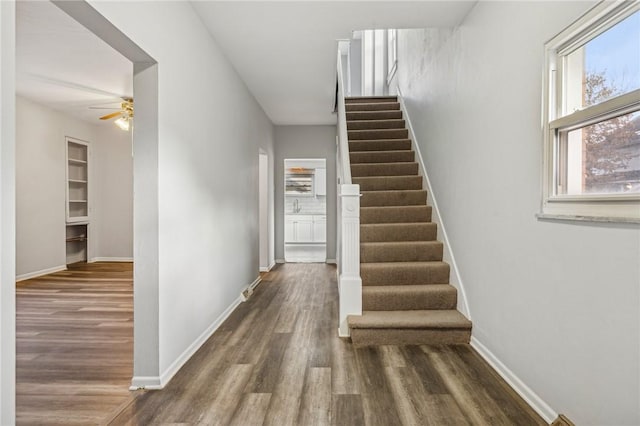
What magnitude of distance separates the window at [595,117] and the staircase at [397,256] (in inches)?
55.4

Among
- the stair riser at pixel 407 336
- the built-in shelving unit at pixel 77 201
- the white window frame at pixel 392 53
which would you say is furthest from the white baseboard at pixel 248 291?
the white window frame at pixel 392 53

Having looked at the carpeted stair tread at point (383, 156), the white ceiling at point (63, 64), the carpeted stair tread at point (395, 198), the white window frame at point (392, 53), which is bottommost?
the carpeted stair tread at point (395, 198)

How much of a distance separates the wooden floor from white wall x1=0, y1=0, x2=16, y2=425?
80cm

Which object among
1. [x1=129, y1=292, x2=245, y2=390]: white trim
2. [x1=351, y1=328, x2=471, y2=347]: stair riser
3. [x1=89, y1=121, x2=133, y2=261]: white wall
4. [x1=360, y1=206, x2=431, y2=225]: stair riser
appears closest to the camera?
[x1=129, y1=292, x2=245, y2=390]: white trim

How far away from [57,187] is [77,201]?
0.67m

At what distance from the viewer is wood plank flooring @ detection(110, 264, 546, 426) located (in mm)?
1852

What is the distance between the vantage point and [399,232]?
3703mm

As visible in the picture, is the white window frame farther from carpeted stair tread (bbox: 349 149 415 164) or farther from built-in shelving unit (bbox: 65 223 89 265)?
built-in shelving unit (bbox: 65 223 89 265)

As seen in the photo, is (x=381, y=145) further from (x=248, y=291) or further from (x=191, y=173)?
(x=191, y=173)

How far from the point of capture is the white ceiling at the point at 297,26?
2670 mm

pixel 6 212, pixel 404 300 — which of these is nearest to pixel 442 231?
pixel 404 300

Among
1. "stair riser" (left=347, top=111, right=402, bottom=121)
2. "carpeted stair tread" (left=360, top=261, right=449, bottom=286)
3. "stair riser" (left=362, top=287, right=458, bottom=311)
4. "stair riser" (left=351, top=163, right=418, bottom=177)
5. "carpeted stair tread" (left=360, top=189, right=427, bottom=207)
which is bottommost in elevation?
"stair riser" (left=362, top=287, right=458, bottom=311)

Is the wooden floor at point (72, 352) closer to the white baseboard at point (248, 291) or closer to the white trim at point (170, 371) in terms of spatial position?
the white trim at point (170, 371)

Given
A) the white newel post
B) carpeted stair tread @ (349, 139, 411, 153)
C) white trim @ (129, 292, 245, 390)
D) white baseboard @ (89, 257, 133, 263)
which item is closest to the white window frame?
carpeted stair tread @ (349, 139, 411, 153)
